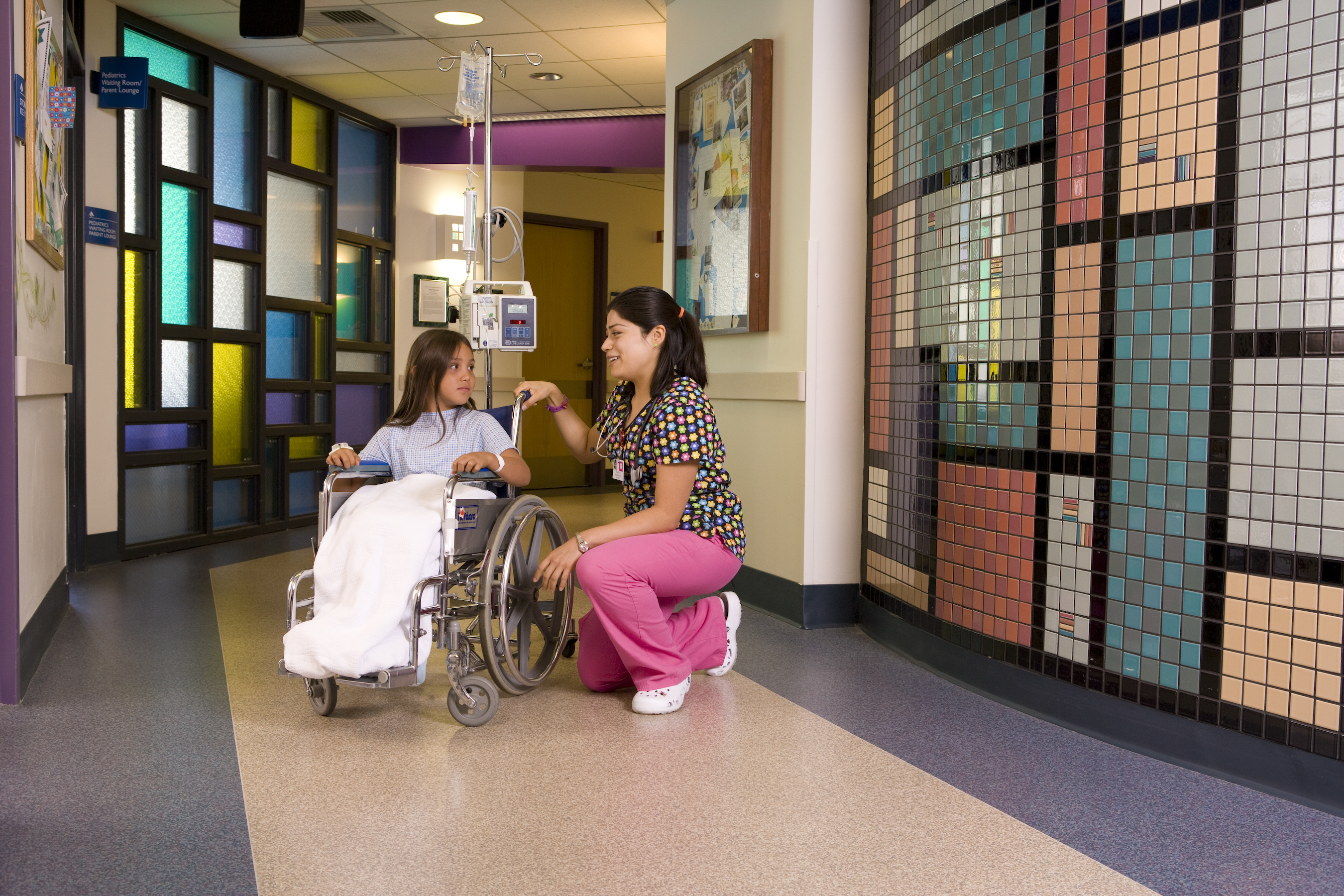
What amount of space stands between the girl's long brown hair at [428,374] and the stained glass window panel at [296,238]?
3.40 metres

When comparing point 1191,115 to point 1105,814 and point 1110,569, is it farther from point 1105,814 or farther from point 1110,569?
point 1105,814

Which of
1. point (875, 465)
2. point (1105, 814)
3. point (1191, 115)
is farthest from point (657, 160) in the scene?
point (1105, 814)

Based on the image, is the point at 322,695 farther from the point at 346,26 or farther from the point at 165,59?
the point at 165,59

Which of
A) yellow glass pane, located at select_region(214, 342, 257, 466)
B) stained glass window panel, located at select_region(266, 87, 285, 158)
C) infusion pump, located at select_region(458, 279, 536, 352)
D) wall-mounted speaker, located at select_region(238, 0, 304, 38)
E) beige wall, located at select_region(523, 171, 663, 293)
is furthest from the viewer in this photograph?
beige wall, located at select_region(523, 171, 663, 293)

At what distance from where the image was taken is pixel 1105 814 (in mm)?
1938

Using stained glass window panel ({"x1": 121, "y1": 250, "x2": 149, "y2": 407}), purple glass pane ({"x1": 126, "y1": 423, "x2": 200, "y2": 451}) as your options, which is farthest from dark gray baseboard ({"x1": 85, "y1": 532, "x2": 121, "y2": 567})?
stained glass window panel ({"x1": 121, "y1": 250, "x2": 149, "y2": 407})

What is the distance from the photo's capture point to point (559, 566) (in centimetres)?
244

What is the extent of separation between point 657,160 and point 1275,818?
5569 millimetres

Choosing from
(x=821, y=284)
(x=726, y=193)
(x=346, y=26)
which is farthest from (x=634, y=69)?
(x=821, y=284)

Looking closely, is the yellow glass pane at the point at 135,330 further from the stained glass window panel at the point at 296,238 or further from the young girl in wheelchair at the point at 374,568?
the young girl in wheelchair at the point at 374,568

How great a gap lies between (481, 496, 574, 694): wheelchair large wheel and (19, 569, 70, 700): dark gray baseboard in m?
1.24

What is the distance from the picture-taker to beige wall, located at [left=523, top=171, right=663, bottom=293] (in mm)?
8250

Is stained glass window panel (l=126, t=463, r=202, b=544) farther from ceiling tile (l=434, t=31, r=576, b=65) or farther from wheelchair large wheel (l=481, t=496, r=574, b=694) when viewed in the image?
wheelchair large wheel (l=481, t=496, r=574, b=694)

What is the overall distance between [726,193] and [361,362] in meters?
3.54
